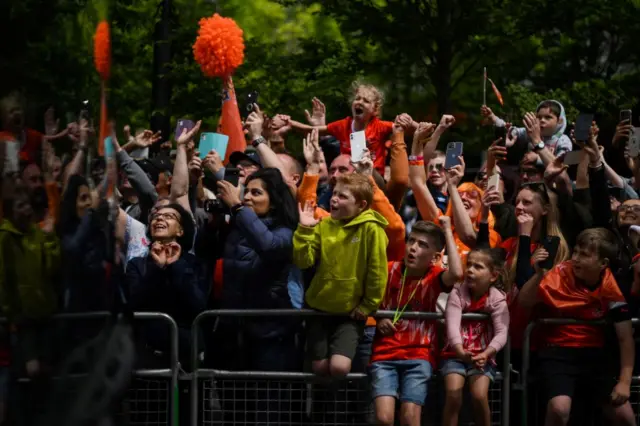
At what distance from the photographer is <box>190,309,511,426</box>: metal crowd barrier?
23.1 feet

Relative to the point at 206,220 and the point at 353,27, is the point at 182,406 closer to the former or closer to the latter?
the point at 206,220

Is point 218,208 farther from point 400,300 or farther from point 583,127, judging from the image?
point 583,127

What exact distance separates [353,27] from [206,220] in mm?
7534

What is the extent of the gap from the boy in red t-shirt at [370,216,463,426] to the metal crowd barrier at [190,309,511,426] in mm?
87

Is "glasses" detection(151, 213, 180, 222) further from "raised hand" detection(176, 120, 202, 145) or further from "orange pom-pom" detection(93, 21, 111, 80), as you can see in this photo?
"orange pom-pom" detection(93, 21, 111, 80)

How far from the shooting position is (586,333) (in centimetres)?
730

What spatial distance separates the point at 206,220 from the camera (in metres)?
7.84

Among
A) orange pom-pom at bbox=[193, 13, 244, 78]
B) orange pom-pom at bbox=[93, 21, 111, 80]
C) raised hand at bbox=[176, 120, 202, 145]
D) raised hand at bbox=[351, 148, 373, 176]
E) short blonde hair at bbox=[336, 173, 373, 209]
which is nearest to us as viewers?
orange pom-pom at bbox=[93, 21, 111, 80]

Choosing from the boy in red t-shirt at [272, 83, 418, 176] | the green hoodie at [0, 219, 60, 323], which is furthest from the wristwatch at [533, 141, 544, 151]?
the green hoodie at [0, 219, 60, 323]

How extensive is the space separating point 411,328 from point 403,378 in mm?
277

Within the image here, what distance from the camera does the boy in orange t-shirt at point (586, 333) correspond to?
284 inches

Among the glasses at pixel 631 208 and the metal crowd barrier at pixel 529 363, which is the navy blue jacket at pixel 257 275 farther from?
the glasses at pixel 631 208

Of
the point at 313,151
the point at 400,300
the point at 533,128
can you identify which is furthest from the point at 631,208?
the point at 313,151

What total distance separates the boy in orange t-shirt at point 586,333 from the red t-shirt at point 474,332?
40 centimetres
